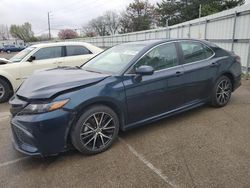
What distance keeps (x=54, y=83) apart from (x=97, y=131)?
2.91 ft

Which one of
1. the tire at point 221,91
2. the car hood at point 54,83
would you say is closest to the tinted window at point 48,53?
the car hood at point 54,83

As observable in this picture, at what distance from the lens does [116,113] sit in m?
3.61

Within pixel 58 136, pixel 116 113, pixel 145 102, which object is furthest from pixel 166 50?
pixel 58 136

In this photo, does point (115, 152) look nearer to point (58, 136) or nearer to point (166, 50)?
point (58, 136)

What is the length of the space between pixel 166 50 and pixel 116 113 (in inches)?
57.7

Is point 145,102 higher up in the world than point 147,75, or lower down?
lower down

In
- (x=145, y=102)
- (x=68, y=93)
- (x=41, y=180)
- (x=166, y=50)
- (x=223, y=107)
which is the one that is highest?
(x=166, y=50)

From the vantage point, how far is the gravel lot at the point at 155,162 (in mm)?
2812

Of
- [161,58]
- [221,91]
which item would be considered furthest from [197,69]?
[221,91]

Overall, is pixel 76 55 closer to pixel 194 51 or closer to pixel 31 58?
pixel 31 58

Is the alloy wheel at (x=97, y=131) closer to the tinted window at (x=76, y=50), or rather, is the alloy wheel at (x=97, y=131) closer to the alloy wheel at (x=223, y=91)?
the alloy wheel at (x=223, y=91)

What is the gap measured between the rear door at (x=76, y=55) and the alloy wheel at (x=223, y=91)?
172 inches

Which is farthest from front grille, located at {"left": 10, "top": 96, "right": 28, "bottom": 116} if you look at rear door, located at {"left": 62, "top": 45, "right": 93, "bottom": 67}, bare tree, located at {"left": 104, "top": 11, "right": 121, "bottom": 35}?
bare tree, located at {"left": 104, "top": 11, "right": 121, "bottom": 35}

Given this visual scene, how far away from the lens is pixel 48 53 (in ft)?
24.4
